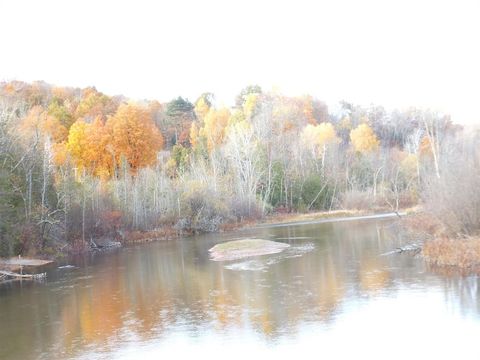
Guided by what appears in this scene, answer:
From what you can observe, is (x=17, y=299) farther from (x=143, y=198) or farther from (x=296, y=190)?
(x=296, y=190)

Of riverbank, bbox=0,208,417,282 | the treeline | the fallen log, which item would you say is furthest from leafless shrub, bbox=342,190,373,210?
the fallen log

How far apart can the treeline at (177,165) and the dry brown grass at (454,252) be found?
3.61 m

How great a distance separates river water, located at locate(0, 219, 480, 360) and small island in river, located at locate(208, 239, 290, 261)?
98.3 inches

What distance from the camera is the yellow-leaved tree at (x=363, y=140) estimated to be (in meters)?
91.1

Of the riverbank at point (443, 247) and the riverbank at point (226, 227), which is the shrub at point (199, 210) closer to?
the riverbank at point (226, 227)

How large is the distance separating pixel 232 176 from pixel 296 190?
9.55 meters

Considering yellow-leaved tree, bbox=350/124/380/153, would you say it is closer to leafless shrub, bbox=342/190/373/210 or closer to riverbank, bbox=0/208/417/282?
leafless shrub, bbox=342/190/373/210

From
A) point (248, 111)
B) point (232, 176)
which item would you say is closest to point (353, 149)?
point (248, 111)

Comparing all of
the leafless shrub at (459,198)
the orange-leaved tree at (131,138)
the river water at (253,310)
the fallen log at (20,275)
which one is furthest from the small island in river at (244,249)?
the orange-leaved tree at (131,138)

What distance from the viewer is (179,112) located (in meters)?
104

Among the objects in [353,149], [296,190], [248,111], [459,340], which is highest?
[248,111]

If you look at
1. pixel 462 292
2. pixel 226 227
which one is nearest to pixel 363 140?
pixel 226 227

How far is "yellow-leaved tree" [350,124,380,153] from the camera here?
299 feet

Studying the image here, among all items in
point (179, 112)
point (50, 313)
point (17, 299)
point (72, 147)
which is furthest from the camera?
point (179, 112)
